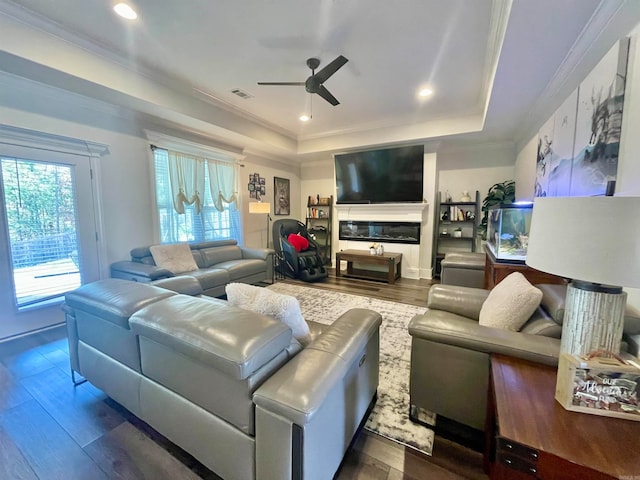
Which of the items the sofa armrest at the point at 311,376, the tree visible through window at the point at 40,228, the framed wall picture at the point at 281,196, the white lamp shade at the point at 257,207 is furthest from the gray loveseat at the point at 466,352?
the framed wall picture at the point at 281,196

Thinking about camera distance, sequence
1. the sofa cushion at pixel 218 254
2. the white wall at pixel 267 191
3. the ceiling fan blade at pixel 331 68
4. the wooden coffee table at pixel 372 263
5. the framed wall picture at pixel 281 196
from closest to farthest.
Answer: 1. the ceiling fan blade at pixel 331 68
2. the sofa cushion at pixel 218 254
3. the wooden coffee table at pixel 372 263
4. the white wall at pixel 267 191
5. the framed wall picture at pixel 281 196

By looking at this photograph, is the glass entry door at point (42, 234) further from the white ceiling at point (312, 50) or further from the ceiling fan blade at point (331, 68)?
the ceiling fan blade at point (331, 68)

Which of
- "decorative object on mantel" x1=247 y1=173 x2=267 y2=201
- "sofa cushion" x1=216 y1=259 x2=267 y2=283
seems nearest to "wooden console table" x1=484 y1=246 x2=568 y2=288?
"sofa cushion" x1=216 y1=259 x2=267 y2=283

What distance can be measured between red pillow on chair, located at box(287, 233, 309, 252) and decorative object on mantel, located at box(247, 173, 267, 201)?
1.16 meters

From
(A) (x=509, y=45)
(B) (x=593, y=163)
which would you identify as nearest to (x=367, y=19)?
(A) (x=509, y=45)

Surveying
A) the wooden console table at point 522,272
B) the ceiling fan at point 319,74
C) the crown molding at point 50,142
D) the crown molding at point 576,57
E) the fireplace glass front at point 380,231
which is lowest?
the wooden console table at point 522,272

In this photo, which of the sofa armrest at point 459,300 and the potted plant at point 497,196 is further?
the potted plant at point 497,196

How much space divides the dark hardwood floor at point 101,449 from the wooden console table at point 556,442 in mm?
657

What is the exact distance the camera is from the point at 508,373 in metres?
1.11

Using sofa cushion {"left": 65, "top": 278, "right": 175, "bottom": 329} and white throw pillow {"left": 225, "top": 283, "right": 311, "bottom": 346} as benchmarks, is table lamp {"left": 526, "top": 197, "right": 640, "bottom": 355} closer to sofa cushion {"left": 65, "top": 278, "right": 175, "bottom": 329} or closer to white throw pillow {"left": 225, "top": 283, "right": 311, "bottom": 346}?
white throw pillow {"left": 225, "top": 283, "right": 311, "bottom": 346}

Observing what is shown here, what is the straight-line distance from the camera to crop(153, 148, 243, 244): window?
12.9 ft

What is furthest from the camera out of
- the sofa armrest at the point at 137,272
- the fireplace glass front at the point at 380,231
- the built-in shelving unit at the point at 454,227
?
the fireplace glass front at the point at 380,231

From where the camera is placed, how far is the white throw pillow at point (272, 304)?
1353 mm

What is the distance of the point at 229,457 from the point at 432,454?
3.45 ft
